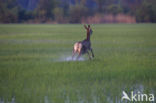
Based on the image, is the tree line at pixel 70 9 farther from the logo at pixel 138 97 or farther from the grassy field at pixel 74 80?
the logo at pixel 138 97

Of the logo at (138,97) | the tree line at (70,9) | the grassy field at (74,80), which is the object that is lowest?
the logo at (138,97)

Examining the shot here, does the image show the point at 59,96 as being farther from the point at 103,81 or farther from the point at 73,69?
the point at 73,69

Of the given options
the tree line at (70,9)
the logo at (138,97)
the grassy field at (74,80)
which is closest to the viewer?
the logo at (138,97)

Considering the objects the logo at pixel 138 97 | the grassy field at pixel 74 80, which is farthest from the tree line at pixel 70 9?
the logo at pixel 138 97

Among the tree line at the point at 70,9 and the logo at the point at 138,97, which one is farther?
the tree line at the point at 70,9

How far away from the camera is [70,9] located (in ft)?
68.8

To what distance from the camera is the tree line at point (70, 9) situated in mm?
15008

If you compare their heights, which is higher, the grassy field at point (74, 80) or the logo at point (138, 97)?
the grassy field at point (74, 80)

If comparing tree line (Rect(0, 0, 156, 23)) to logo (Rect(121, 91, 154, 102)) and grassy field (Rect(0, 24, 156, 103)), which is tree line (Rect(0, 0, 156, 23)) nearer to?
grassy field (Rect(0, 24, 156, 103))

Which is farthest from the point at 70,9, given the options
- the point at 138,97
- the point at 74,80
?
the point at 138,97

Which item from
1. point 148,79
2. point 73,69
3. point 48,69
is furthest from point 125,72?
point 48,69

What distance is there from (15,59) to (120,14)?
39.2 ft

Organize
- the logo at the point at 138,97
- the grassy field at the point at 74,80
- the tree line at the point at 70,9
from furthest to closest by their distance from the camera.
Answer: the tree line at the point at 70,9 < the grassy field at the point at 74,80 < the logo at the point at 138,97

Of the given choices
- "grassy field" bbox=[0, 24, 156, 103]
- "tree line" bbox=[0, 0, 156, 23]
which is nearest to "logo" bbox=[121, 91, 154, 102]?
"grassy field" bbox=[0, 24, 156, 103]
